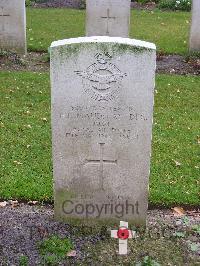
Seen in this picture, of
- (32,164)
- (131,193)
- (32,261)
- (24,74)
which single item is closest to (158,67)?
(24,74)

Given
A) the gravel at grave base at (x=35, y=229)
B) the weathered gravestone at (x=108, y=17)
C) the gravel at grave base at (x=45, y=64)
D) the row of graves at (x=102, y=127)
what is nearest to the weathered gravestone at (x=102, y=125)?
the row of graves at (x=102, y=127)

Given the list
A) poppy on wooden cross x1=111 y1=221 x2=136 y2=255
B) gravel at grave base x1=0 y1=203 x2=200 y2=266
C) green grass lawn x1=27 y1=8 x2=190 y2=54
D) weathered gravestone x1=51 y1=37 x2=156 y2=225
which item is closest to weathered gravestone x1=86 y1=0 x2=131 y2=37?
green grass lawn x1=27 y1=8 x2=190 y2=54

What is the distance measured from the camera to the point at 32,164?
641cm

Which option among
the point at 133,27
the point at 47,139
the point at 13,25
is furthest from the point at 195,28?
the point at 47,139

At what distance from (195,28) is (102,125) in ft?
23.5

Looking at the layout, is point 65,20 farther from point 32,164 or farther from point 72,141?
point 72,141

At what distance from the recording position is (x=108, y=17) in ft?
36.7

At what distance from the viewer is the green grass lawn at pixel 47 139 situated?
19.4 feet

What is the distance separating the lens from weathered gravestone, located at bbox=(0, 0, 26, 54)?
11.1m

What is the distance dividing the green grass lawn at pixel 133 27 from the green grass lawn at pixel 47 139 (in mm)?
2760

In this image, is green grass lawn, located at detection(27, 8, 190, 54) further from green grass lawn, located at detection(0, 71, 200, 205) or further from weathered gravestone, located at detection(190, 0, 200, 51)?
green grass lawn, located at detection(0, 71, 200, 205)

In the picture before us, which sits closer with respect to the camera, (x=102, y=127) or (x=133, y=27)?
(x=102, y=127)

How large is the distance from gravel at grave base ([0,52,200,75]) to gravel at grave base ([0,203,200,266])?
5.25 m

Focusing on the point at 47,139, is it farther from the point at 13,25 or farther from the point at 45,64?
the point at 13,25
